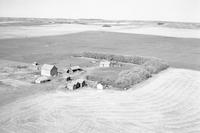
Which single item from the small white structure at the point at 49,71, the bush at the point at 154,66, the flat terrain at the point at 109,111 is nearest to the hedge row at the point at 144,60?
the bush at the point at 154,66

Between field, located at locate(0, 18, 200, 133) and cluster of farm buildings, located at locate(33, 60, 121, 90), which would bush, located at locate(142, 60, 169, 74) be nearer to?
field, located at locate(0, 18, 200, 133)

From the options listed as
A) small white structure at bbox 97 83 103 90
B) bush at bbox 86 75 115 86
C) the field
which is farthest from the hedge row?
small white structure at bbox 97 83 103 90

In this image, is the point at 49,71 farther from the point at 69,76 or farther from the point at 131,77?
the point at 131,77

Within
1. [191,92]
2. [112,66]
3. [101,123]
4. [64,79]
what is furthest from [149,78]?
[101,123]

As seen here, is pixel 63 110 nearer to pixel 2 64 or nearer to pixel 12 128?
pixel 12 128

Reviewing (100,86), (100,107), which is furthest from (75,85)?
(100,107)

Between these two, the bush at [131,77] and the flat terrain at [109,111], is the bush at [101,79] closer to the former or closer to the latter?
the bush at [131,77]
